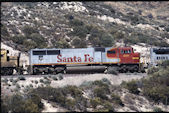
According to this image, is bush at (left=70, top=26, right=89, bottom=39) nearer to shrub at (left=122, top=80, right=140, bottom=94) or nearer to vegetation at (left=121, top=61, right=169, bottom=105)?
vegetation at (left=121, top=61, right=169, bottom=105)

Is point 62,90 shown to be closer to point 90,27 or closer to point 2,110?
point 2,110

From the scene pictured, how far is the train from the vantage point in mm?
30583

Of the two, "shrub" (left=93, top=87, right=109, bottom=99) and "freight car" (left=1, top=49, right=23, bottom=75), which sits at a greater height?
"freight car" (left=1, top=49, right=23, bottom=75)

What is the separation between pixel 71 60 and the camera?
3112 centimetres

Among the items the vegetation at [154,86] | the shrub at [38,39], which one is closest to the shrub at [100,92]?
the vegetation at [154,86]

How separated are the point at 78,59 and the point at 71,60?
0.87 meters

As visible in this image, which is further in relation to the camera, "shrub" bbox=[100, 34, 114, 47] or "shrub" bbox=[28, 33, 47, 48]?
"shrub" bbox=[100, 34, 114, 47]

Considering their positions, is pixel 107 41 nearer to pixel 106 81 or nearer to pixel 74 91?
pixel 106 81

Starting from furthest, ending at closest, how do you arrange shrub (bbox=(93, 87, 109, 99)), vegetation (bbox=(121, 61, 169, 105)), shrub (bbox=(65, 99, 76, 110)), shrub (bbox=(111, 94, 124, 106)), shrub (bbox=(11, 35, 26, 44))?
shrub (bbox=(11, 35, 26, 44)) < vegetation (bbox=(121, 61, 169, 105)) < shrub (bbox=(93, 87, 109, 99)) < shrub (bbox=(111, 94, 124, 106)) < shrub (bbox=(65, 99, 76, 110))

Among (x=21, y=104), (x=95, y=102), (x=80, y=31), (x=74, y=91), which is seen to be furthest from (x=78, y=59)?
(x=80, y=31)

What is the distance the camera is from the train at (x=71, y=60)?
30.6 m

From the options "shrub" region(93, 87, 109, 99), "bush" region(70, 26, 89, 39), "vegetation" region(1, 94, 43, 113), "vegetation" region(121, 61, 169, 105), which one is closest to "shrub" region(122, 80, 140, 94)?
"vegetation" region(121, 61, 169, 105)

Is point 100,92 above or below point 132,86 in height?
below

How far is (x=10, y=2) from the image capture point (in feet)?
237
